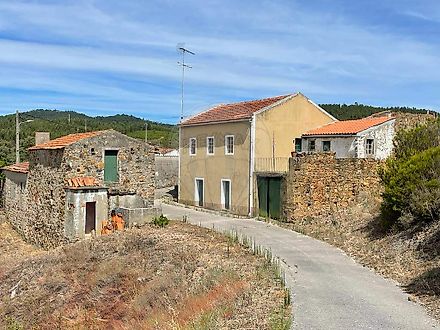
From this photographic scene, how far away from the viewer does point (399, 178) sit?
17.0 metres

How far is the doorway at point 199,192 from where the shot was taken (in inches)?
1250

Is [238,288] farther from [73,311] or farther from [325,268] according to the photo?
[73,311]

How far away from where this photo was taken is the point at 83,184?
21.4 metres

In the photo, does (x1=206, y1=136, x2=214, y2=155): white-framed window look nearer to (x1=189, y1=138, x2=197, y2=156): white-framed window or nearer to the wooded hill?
(x1=189, y1=138, x2=197, y2=156): white-framed window

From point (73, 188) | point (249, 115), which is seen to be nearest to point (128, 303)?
point (73, 188)

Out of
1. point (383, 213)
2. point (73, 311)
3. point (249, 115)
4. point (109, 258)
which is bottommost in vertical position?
point (73, 311)

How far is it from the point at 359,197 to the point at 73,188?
1255 centimetres

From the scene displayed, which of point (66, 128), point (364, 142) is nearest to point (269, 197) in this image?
point (364, 142)

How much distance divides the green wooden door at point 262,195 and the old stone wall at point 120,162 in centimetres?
581

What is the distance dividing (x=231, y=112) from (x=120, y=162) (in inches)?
389

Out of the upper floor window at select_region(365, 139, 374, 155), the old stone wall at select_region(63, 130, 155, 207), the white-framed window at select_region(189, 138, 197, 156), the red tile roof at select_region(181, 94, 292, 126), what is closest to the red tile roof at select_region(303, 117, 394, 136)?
the upper floor window at select_region(365, 139, 374, 155)

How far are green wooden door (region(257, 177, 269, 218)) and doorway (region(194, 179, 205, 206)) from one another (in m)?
6.01

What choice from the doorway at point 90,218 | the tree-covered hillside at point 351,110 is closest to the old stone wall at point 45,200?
the doorway at point 90,218

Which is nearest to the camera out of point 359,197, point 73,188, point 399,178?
point 399,178
